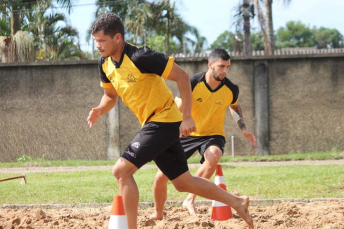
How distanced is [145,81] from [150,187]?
445cm

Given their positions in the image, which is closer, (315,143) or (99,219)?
(99,219)

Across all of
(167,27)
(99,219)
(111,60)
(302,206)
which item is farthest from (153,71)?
(167,27)

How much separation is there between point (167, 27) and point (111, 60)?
30080 millimetres

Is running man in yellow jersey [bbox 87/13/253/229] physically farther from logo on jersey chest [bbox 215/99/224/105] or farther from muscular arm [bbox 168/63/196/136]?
logo on jersey chest [bbox 215/99/224/105]

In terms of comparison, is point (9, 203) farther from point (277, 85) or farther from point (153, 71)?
point (277, 85)

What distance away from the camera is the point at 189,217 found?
248 inches

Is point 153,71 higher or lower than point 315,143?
higher

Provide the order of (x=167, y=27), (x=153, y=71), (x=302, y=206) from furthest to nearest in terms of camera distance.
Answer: (x=167, y=27) < (x=302, y=206) < (x=153, y=71)

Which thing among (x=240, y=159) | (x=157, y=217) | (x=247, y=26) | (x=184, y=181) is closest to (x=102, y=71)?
(x=184, y=181)

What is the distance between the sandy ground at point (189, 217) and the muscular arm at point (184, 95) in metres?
1.33

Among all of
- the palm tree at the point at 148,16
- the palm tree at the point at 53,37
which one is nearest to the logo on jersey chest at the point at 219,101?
the palm tree at the point at 148,16

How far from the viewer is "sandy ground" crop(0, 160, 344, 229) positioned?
5.79 metres

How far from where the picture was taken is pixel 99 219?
6184 mm

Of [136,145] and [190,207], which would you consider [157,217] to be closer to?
[190,207]
